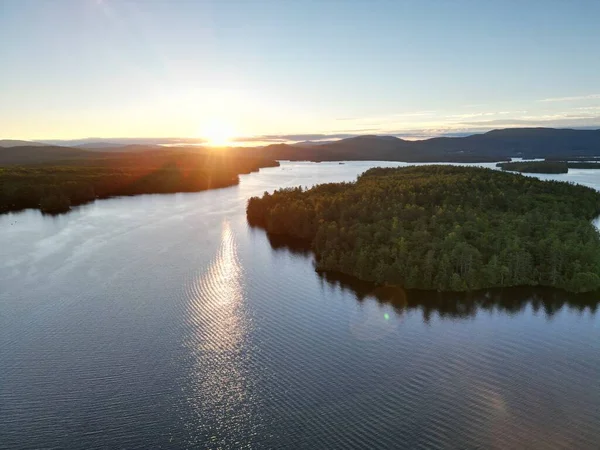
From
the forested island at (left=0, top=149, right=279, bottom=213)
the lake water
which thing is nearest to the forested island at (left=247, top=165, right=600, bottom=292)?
the lake water

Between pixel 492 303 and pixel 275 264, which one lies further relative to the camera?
pixel 275 264

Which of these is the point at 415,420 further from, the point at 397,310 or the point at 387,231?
the point at 387,231

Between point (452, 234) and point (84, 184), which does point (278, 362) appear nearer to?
point (452, 234)

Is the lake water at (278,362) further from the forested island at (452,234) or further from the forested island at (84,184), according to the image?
the forested island at (84,184)

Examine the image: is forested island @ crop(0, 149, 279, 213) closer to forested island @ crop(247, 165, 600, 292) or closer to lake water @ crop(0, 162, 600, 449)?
forested island @ crop(247, 165, 600, 292)

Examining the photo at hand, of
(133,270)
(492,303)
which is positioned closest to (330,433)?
(492,303)

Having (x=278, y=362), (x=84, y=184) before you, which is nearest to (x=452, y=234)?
(x=278, y=362)
